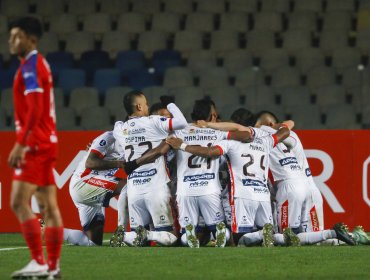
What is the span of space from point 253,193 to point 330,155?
325 centimetres

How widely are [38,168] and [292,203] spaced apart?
16.5 feet

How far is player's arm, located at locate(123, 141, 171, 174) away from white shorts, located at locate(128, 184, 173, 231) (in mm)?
314

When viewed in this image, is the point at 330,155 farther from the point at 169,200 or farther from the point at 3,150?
the point at 3,150

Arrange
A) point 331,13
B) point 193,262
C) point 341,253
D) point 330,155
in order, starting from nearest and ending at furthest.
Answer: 1. point 193,262
2. point 341,253
3. point 330,155
4. point 331,13


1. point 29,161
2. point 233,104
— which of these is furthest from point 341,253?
point 233,104

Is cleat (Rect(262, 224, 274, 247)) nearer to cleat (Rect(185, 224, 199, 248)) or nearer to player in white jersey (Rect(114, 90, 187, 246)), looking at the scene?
cleat (Rect(185, 224, 199, 248))

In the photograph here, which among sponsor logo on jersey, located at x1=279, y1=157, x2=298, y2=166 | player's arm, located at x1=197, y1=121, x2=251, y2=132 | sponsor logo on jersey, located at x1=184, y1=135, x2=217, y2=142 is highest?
player's arm, located at x1=197, y1=121, x2=251, y2=132

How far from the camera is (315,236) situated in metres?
11.4

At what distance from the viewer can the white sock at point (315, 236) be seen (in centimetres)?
1111

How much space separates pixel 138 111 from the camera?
11867 millimetres

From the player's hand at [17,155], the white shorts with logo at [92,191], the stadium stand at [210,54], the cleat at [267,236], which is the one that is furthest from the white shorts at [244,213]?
the stadium stand at [210,54]

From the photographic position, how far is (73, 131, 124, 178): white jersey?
12070 mm

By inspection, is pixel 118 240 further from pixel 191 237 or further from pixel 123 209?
pixel 123 209

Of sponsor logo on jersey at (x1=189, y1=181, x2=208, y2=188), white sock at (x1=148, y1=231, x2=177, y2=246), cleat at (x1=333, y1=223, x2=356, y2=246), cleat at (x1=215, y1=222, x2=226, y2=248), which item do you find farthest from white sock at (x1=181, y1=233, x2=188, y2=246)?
cleat at (x1=333, y1=223, x2=356, y2=246)
